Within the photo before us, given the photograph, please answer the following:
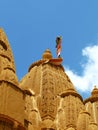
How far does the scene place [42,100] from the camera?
28.8 meters

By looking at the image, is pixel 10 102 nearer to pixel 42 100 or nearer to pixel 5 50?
pixel 5 50

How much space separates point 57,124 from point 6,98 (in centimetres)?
942

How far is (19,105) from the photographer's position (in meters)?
15.9

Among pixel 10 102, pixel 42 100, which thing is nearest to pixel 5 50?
pixel 10 102

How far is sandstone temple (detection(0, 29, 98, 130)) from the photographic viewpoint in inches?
624

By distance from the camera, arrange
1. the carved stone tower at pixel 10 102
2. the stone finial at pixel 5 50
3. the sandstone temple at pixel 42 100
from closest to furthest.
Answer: the carved stone tower at pixel 10 102 → the sandstone temple at pixel 42 100 → the stone finial at pixel 5 50

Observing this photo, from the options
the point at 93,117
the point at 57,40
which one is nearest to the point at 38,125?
the point at 93,117

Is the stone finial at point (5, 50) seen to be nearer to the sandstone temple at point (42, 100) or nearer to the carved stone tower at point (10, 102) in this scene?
the sandstone temple at point (42, 100)

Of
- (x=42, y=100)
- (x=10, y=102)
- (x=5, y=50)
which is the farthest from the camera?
(x=42, y=100)

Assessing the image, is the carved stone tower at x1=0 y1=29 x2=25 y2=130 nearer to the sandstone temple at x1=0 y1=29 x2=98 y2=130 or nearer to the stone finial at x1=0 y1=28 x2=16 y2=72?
the sandstone temple at x1=0 y1=29 x2=98 y2=130

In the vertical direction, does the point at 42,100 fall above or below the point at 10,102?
above

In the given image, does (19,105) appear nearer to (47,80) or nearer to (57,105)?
(57,105)

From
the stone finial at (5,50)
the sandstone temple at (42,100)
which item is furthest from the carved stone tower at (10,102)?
the stone finial at (5,50)

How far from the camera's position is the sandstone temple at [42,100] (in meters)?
15.8
